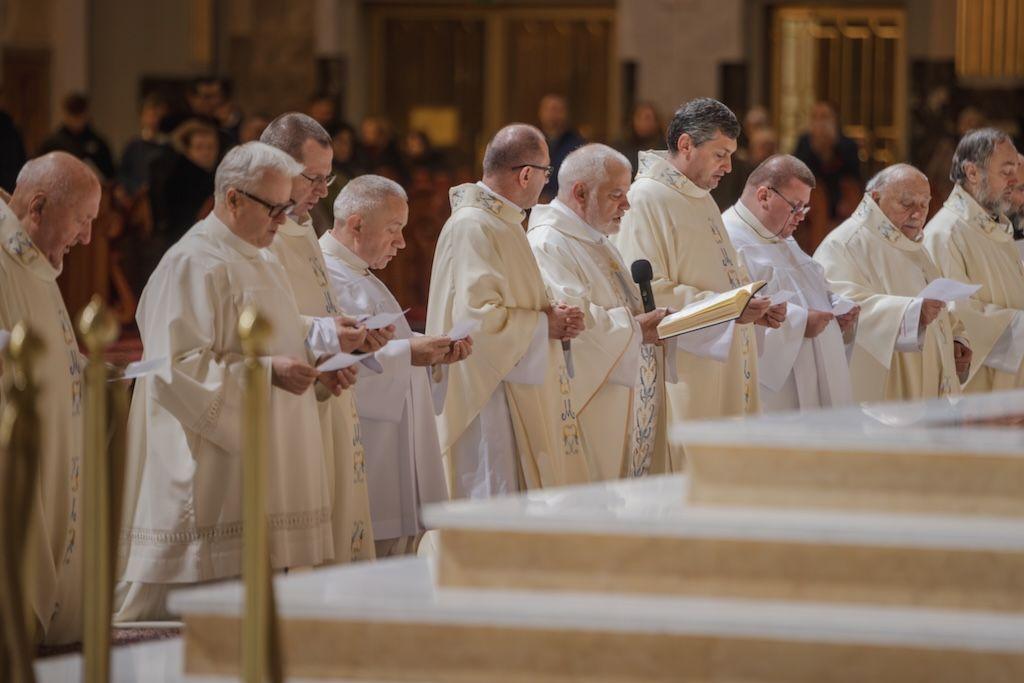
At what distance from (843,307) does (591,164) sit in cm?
146

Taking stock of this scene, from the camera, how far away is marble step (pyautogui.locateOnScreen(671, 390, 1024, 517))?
4.65 m

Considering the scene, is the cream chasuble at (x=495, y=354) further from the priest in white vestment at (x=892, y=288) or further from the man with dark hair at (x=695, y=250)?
the priest in white vestment at (x=892, y=288)

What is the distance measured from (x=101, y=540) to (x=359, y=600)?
686mm

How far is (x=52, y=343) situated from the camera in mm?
5777

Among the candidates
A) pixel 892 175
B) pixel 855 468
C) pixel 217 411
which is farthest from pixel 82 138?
pixel 855 468

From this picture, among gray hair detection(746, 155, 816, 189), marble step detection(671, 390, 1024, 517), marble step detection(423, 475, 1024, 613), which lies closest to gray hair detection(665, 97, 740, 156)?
gray hair detection(746, 155, 816, 189)

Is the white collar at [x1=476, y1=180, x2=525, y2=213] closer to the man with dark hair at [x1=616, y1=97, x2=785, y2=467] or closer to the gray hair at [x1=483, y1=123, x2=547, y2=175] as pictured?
the gray hair at [x1=483, y1=123, x2=547, y2=175]

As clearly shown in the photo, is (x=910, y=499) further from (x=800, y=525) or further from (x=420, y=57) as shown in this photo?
(x=420, y=57)

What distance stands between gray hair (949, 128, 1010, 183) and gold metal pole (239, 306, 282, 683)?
18.5ft

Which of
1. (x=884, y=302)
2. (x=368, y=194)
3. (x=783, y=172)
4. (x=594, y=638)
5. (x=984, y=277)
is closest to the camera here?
(x=594, y=638)

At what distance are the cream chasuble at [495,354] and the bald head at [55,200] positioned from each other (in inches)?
57.8

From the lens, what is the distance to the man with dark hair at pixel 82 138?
12.8m

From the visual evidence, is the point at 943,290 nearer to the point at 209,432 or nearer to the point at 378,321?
the point at 378,321

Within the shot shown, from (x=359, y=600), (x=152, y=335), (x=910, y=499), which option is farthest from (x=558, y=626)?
(x=152, y=335)
